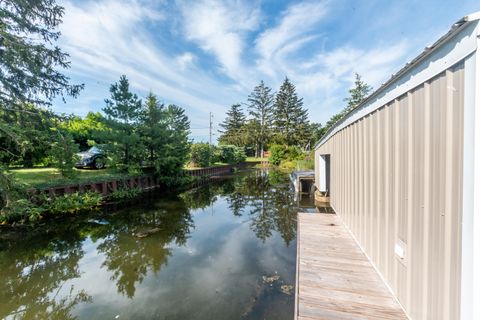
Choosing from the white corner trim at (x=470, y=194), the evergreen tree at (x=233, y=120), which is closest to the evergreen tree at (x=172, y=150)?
the white corner trim at (x=470, y=194)

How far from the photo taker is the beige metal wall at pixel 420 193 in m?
1.38

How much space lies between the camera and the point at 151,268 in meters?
4.28

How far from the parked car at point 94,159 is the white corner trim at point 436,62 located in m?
13.8

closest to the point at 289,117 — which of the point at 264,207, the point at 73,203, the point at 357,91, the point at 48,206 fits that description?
the point at 357,91

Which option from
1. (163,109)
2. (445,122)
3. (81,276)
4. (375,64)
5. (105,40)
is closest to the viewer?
(445,122)

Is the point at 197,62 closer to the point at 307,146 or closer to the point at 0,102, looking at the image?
the point at 0,102

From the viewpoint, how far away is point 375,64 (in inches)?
269

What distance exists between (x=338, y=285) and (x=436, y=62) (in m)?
2.49

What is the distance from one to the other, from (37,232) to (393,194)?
28.9 ft

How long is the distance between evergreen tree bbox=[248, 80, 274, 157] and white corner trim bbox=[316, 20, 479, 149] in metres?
35.1

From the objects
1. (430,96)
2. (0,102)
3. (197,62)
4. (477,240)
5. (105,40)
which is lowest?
(477,240)

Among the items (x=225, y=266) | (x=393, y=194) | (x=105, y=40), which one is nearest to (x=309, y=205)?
(x=225, y=266)

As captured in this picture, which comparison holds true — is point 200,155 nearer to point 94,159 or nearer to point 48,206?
point 94,159

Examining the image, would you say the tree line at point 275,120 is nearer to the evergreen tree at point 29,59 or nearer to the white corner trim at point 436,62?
the evergreen tree at point 29,59
